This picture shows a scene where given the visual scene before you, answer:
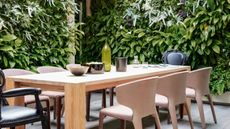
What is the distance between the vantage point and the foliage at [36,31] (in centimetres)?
508

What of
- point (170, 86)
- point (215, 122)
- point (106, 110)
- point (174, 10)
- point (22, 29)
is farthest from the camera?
point (174, 10)

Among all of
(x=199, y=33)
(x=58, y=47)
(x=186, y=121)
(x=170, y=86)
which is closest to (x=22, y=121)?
(x=170, y=86)

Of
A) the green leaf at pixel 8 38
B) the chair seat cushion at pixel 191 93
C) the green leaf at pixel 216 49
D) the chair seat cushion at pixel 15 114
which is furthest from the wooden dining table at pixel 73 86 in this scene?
the green leaf at pixel 216 49

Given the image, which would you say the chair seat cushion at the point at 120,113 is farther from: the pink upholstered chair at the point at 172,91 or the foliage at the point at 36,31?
the foliage at the point at 36,31

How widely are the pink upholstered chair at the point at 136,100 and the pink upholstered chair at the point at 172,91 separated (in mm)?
357

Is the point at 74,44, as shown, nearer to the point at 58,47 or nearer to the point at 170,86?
the point at 58,47

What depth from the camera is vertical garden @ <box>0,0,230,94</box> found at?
5.27 meters

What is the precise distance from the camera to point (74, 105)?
2.85m

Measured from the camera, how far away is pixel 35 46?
5.62 meters

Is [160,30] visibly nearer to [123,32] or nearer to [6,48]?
[123,32]

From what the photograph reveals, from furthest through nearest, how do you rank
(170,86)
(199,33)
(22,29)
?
1. (199,33)
2. (22,29)
3. (170,86)

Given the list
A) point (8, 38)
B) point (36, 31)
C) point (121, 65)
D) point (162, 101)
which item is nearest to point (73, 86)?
point (121, 65)

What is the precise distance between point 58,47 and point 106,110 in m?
2.95

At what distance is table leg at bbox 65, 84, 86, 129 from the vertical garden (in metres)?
2.40
